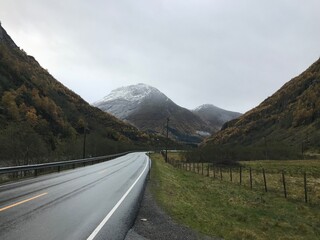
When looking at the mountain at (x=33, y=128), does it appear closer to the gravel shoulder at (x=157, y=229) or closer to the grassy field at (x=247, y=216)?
the grassy field at (x=247, y=216)

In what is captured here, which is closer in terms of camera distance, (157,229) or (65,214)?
(157,229)

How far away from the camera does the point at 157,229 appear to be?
1020cm

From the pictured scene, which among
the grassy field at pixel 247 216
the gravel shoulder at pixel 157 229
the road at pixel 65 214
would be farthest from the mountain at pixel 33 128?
the gravel shoulder at pixel 157 229

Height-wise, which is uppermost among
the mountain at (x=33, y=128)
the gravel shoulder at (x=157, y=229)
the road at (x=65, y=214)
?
the mountain at (x=33, y=128)

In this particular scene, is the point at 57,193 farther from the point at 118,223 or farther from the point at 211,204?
the point at 211,204

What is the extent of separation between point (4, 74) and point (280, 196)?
126 m

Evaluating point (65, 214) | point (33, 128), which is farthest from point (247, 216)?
point (33, 128)

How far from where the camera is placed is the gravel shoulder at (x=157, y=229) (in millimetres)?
9328

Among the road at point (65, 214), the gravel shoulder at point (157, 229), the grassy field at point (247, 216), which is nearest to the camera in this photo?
the road at point (65, 214)

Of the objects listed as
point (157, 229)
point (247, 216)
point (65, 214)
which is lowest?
point (247, 216)

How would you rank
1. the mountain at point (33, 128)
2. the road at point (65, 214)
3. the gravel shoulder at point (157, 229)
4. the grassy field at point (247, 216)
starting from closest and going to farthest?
1. the road at point (65, 214)
2. the gravel shoulder at point (157, 229)
3. the grassy field at point (247, 216)
4. the mountain at point (33, 128)

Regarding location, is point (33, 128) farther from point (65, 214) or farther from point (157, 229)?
point (157, 229)

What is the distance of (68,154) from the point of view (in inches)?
2366

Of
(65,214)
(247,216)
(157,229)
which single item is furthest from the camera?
(247,216)
